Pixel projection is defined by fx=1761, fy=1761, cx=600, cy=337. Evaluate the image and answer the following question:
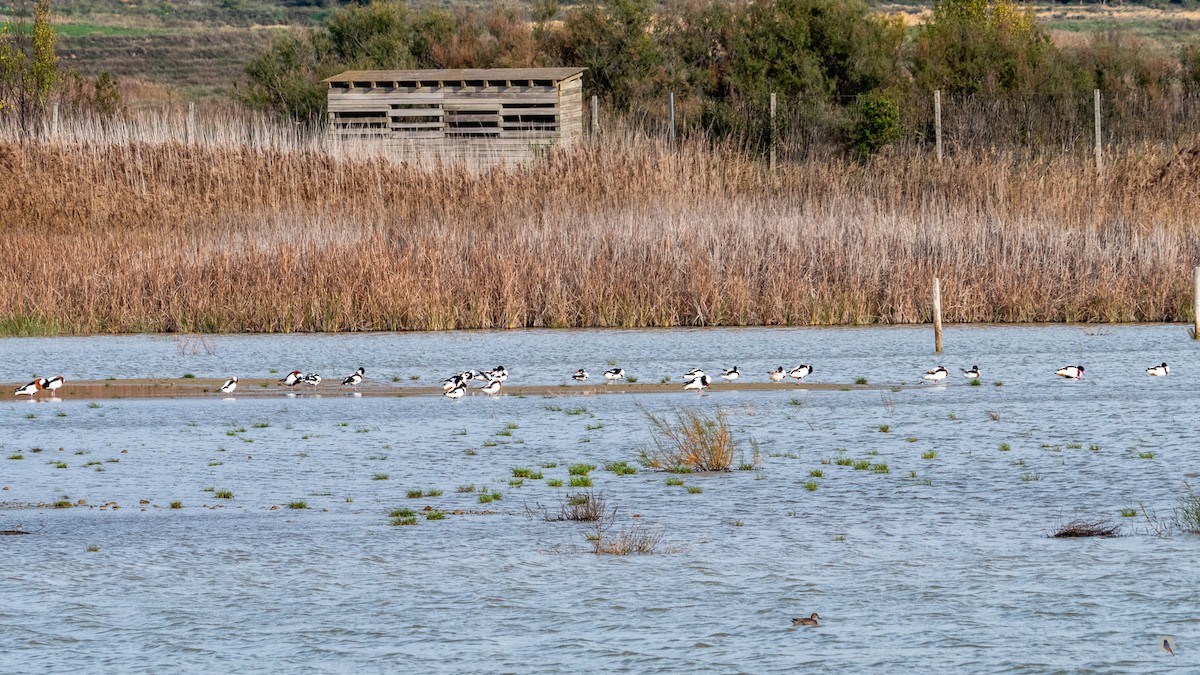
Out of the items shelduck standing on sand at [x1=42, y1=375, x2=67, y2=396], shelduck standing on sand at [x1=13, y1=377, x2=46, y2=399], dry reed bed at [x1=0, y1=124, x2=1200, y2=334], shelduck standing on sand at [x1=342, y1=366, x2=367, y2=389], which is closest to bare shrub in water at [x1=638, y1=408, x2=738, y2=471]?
shelduck standing on sand at [x1=342, y1=366, x2=367, y2=389]

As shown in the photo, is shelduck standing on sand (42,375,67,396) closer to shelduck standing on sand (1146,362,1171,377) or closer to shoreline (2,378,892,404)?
shoreline (2,378,892,404)

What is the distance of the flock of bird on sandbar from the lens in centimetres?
1625

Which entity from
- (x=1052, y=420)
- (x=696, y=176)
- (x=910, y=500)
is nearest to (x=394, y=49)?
(x=696, y=176)

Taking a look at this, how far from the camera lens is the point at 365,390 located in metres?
17.0

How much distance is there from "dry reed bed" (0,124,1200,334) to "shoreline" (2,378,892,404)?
5225 millimetres

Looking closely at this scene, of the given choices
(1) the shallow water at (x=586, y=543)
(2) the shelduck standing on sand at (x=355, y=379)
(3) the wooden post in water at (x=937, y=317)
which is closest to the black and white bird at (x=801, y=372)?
(1) the shallow water at (x=586, y=543)

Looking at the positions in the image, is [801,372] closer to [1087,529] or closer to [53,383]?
[53,383]

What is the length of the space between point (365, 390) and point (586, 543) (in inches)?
303

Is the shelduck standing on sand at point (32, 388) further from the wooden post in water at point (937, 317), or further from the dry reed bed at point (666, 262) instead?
the wooden post in water at point (937, 317)

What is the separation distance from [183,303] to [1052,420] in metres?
12.7

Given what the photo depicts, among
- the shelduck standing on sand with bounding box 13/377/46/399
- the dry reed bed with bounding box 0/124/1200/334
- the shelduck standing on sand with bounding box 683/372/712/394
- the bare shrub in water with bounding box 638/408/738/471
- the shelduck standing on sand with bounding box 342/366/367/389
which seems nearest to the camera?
the bare shrub in water with bounding box 638/408/738/471

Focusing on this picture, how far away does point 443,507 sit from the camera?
10805 millimetres

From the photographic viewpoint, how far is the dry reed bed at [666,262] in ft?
72.7

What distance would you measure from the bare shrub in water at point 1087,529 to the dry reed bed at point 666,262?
40.7ft
